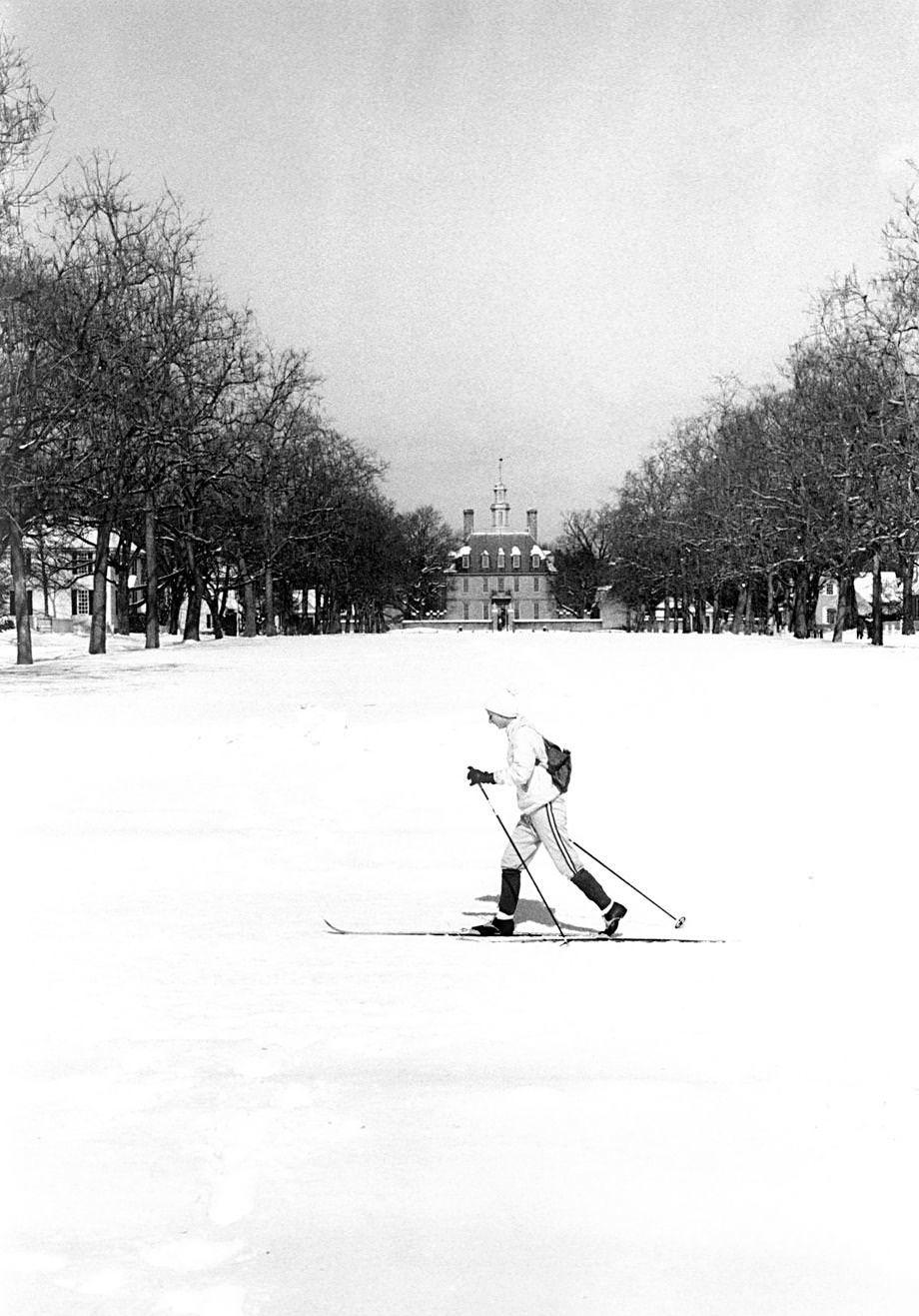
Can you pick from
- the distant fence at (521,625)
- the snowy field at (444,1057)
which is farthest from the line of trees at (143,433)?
the distant fence at (521,625)

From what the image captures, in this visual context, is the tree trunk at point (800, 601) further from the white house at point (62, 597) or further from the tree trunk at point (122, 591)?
the white house at point (62, 597)

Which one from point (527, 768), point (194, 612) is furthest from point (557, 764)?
point (194, 612)

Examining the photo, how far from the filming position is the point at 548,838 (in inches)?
311

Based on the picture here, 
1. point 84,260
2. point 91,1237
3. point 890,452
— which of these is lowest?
point 91,1237

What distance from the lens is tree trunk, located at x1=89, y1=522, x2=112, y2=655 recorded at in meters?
38.7

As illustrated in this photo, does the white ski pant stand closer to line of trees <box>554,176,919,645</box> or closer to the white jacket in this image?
the white jacket

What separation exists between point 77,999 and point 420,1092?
6.95 feet

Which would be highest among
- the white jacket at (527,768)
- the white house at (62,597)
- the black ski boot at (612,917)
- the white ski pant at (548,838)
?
the white house at (62,597)

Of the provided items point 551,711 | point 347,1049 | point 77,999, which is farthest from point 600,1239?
point 551,711

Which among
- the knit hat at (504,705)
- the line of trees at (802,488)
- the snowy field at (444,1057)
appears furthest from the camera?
the line of trees at (802,488)

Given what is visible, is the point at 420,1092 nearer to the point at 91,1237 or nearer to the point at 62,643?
the point at 91,1237

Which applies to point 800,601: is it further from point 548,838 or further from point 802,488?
point 548,838

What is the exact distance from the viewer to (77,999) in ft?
22.3

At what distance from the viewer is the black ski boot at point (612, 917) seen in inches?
310
